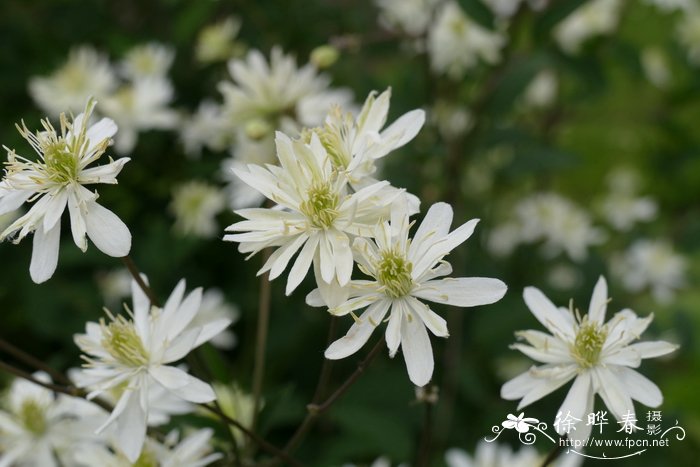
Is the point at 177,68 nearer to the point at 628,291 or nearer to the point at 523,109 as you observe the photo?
the point at 523,109

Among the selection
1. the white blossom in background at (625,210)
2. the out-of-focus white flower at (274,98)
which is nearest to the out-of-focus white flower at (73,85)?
the out-of-focus white flower at (274,98)

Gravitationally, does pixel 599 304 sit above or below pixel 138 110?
below

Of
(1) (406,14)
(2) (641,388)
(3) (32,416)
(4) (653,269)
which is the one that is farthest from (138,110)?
(4) (653,269)

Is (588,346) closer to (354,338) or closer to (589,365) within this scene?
(589,365)

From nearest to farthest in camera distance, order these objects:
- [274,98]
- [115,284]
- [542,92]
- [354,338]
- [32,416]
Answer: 1. [354,338]
2. [32,416]
3. [274,98]
4. [115,284]
5. [542,92]

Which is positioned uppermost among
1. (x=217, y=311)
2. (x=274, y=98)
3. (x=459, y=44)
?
(x=459, y=44)

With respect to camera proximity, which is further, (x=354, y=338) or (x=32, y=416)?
(x=32, y=416)

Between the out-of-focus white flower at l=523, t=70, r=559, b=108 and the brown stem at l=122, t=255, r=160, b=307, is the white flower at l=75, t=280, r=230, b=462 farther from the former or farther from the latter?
the out-of-focus white flower at l=523, t=70, r=559, b=108

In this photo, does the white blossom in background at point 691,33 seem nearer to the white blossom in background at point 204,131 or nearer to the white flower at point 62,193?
the white blossom in background at point 204,131

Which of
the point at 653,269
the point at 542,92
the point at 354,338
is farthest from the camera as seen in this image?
the point at 542,92
